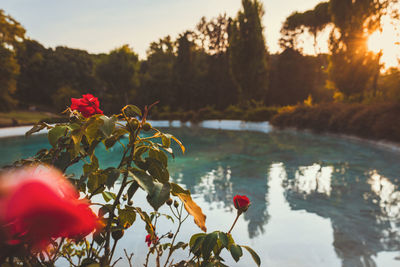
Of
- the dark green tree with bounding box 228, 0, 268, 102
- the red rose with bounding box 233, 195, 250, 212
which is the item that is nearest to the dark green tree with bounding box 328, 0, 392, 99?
the dark green tree with bounding box 228, 0, 268, 102

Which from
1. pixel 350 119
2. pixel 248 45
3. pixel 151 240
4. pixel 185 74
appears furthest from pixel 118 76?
pixel 151 240

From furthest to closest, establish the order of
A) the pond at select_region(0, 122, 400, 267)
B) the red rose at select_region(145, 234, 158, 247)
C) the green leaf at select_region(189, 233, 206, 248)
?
the pond at select_region(0, 122, 400, 267), the red rose at select_region(145, 234, 158, 247), the green leaf at select_region(189, 233, 206, 248)

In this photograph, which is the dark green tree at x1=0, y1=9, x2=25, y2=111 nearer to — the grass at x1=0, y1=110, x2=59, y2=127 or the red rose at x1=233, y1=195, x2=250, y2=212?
the grass at x1=0, y1=110, x2=59, y2=127

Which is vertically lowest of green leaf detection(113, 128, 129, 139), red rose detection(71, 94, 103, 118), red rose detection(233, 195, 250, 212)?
red rose detection(233, 195, 250, 212)

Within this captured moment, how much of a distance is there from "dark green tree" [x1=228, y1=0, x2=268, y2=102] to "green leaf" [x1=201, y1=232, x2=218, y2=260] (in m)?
21.7

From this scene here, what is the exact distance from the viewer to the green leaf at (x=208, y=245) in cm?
97

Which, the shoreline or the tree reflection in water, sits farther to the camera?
the shoreline

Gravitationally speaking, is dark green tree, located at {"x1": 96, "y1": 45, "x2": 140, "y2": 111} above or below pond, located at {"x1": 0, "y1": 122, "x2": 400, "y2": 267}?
above

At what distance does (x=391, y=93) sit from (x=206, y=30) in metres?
31.4

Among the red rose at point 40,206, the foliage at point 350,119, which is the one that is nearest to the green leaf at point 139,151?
the red rose at point 40,206

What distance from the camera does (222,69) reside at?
2902cm

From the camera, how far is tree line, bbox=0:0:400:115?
51.5ft

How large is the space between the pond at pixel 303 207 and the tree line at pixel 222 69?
10936 millimetres

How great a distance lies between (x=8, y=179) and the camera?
14.3 inches
